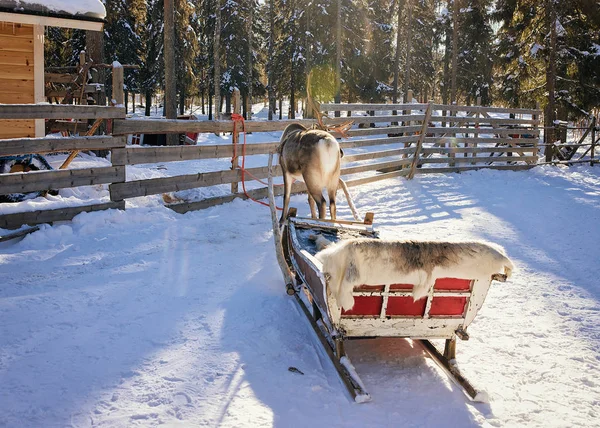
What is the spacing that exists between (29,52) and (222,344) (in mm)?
8597

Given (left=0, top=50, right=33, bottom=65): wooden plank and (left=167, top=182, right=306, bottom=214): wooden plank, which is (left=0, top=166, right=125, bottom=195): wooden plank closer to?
(left=167, top=182, right=306, bottom=214): wooden plank

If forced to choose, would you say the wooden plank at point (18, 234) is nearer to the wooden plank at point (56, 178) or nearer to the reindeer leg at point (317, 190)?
the wooden plank at point (56, 178)

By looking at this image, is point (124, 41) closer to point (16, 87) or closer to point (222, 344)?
point (16, 87)

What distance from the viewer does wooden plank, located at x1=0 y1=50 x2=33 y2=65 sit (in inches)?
361

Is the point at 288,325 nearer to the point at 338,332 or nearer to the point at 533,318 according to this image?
the point at 338,332

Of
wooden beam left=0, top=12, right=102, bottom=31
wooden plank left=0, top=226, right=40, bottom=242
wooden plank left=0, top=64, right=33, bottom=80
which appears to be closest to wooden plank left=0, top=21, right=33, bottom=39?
wooden beam left=0, top=12, right=102, bottom=31

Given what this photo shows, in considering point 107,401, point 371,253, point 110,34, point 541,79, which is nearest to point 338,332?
point 371,253

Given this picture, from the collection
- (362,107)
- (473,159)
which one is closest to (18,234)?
(362,107)

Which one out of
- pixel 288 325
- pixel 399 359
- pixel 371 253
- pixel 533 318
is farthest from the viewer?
pixel 533 318

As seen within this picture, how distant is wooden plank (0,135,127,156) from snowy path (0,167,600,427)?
Result: 3.11ft

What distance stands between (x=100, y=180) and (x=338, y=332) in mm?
4730

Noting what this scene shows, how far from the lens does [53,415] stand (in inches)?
106

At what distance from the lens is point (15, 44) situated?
9.23 metres

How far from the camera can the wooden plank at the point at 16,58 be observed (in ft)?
30.1
